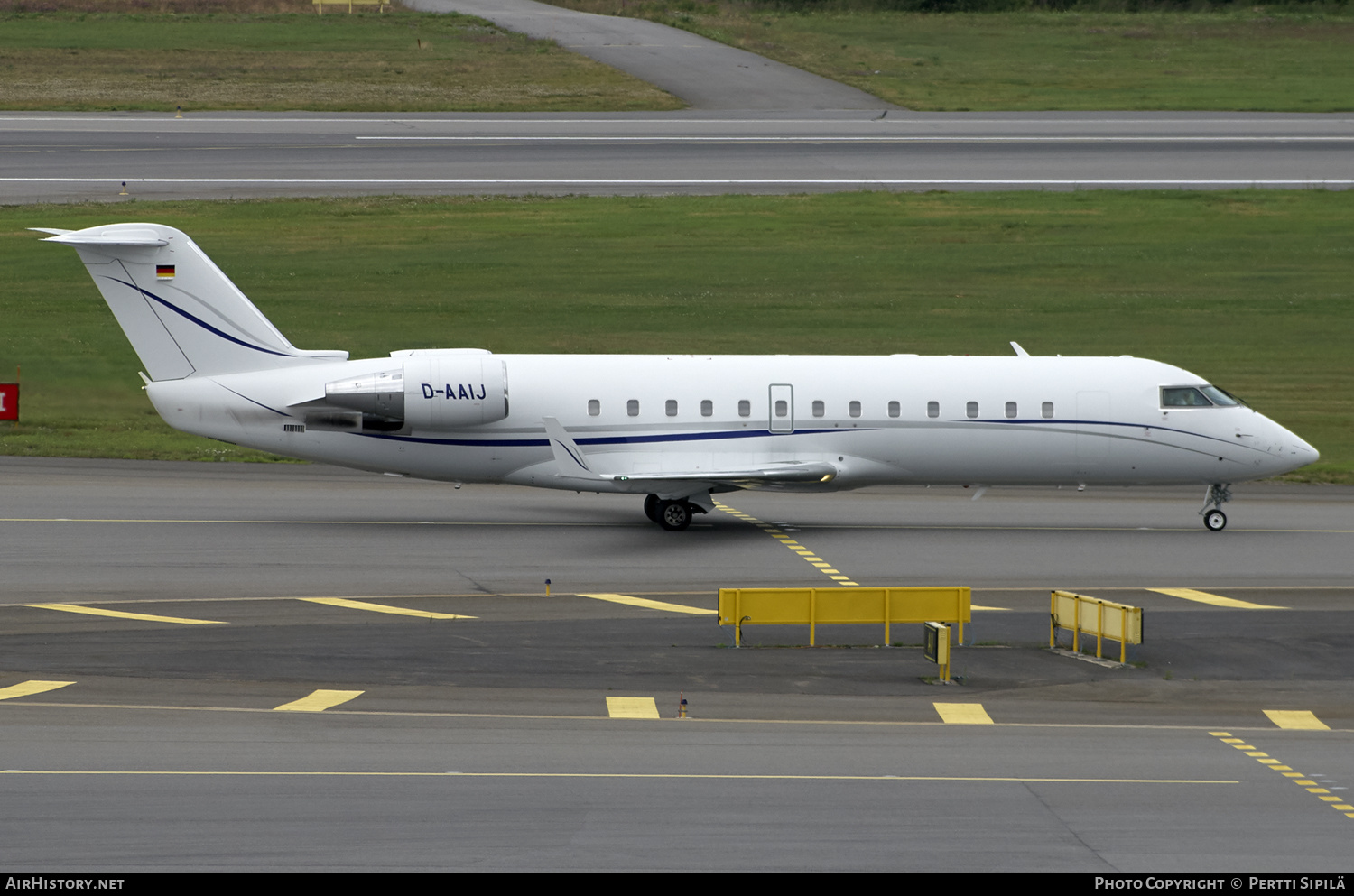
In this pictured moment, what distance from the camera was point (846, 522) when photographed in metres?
33.1

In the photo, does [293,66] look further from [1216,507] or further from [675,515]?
[1216,507]

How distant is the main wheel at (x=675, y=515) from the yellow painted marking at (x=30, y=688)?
13.7m

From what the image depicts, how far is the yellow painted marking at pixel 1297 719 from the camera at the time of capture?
1930 centimetres

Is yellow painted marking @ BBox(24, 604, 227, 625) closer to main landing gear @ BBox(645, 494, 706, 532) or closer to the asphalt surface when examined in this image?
main landing gear @ BBox(645, 494, 706, 532)

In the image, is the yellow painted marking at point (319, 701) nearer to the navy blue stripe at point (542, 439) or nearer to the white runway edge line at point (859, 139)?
the navy blue stripe at point (542, 439)

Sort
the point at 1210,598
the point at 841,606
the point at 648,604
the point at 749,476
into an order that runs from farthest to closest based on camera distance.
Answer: the point at 749,476 → the point at 1210,598 → the point at 648,604 → the point at 841,606

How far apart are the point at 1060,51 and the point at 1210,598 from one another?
6432 cm

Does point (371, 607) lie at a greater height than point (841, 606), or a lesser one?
lesser

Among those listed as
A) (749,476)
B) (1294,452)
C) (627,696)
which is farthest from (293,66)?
(627,696)

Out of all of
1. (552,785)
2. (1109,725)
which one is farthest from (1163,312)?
(552,785)

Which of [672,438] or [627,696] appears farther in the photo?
[672,438]

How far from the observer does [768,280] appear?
55.7 metres

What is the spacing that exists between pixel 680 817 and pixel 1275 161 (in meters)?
58.0

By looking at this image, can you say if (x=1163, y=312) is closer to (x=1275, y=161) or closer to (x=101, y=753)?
(x=1275, y=161)
